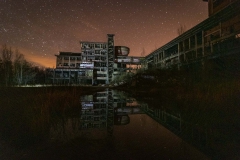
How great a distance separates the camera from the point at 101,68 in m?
46.9

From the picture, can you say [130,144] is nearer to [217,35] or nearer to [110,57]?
[217,35]

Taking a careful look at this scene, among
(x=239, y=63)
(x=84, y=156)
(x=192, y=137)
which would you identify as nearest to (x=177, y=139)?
(x=192, y=137)

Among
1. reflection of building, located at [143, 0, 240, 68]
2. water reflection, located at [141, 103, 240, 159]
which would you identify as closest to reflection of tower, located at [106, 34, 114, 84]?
reflection of building, located at [143, 0, 240, 68]

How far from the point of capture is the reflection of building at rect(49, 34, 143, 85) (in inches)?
1711

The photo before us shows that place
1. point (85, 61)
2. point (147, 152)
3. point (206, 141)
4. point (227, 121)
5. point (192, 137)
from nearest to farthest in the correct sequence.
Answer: point (147, 152) < point (206, 141) < point (192, 137) < point (227, 121) < point (85, 61)

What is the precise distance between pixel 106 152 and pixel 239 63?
9838 mm

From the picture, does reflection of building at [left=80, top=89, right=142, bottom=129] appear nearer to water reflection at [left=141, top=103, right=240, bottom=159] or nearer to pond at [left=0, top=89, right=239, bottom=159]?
pond at [left=0, top=89, right=239, bottom=159]

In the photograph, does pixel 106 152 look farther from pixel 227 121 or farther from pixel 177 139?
pixel 227 121

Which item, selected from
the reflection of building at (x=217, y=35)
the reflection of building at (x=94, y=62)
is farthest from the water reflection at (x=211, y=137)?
the reflection of building at (x=94, y=62)

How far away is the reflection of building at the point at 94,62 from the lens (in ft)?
143

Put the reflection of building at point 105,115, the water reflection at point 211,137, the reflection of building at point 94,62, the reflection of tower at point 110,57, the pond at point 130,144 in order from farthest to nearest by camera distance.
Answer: the reflection of tower at point 110,57, the reflection of building at point 94,62, the reflection of building at point 105,115, the water reflection at point 211,137, the pond at point 130,144

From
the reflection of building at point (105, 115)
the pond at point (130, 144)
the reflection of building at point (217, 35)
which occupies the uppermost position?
the reflection of building at point (217, 35)

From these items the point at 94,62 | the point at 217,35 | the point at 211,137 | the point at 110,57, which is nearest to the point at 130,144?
the point at 211,137

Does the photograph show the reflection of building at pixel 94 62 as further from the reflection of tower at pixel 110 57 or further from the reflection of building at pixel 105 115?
the reflection of building at pixel 105 115
